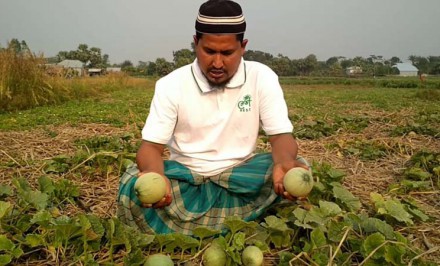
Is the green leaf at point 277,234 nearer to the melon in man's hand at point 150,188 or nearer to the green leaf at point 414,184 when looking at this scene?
the melon in man's hand at point 150,188

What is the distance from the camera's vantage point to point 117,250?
236cm

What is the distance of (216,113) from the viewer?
8.89ft

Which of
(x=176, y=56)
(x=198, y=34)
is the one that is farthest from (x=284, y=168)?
(x=176, y=56)

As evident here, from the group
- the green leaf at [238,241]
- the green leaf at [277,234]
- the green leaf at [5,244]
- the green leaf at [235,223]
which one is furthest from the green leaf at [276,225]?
the green leaf at [5,244]

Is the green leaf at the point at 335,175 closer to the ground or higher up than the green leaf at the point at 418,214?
higher up

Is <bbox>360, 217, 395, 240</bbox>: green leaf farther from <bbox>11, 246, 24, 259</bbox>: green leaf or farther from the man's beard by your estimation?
<bbox>11, 246, 24, 259</bbox>: green leaf

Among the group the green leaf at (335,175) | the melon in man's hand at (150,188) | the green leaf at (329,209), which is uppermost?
the melon in man's hand at (150,188)

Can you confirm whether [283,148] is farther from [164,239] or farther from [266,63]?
[266,63]

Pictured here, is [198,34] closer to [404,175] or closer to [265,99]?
[265,99]

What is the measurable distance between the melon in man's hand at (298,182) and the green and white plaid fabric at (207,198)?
0.28 m

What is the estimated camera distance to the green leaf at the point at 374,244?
6.68 ft

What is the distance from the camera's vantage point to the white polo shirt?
2.67m

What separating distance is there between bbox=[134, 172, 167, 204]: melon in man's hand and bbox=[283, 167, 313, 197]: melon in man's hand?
69 centimetres

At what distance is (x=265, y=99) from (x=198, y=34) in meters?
0.61
